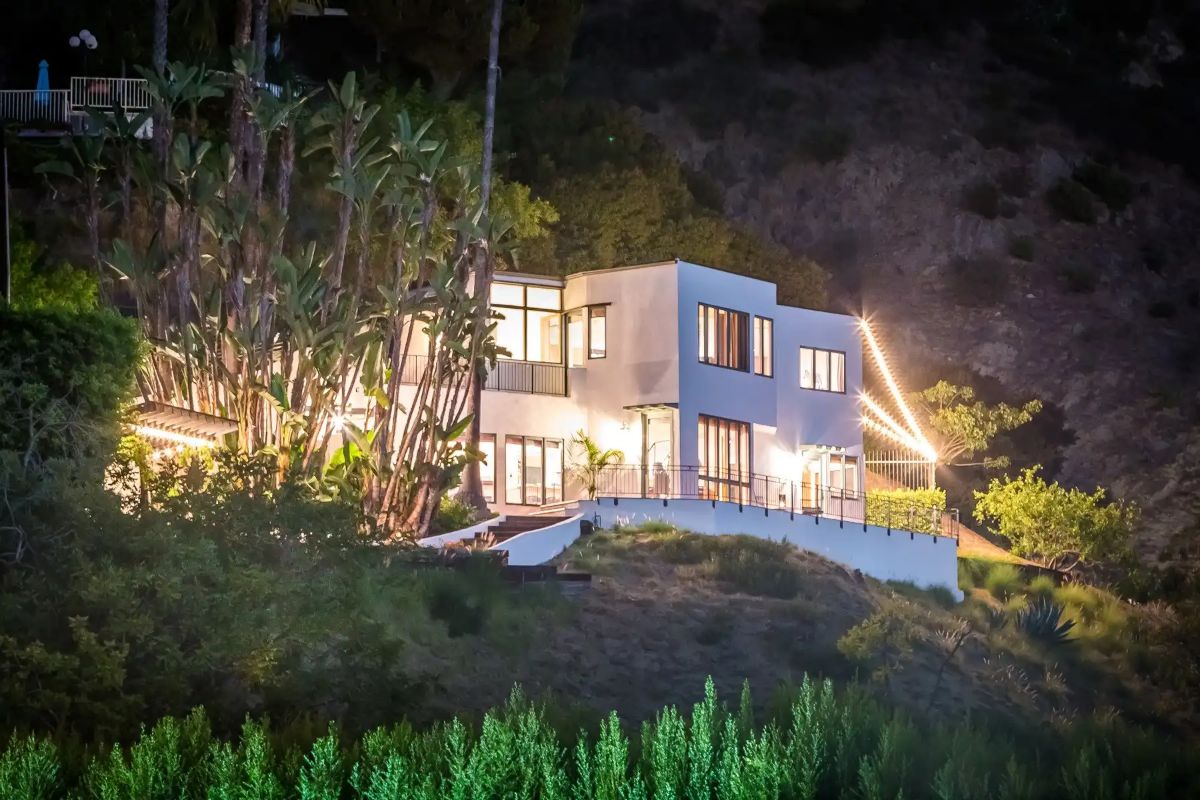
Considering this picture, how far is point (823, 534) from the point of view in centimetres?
4288

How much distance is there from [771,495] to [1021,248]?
3133 cm

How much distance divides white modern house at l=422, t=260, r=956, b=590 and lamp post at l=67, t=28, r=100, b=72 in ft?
36.0

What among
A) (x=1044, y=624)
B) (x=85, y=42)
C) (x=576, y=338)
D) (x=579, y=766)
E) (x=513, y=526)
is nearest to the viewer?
(x=579, y=766)

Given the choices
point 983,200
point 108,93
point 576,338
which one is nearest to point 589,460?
point 576,338

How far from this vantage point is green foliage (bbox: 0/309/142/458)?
2673cm

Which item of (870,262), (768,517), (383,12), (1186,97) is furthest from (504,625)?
(1186,97)

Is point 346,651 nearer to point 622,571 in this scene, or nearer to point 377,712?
point 377,712

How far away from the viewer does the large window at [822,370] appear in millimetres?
47406

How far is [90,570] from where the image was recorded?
931 inches

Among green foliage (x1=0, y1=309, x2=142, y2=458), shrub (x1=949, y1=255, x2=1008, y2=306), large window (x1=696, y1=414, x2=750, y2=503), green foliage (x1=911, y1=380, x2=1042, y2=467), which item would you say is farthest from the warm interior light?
shrub (x1=949, y1=255, x2=1008, y2=306)

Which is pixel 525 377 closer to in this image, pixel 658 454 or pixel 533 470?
pixel 533 470

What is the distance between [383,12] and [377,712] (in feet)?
108

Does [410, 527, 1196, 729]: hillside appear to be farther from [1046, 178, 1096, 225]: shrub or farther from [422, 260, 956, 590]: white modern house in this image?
[1046, 178, 1096, 225]: shrub

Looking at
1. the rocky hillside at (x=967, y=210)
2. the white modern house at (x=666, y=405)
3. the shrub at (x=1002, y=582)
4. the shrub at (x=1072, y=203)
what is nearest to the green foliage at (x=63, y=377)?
the white modern house at (x=666, y=405)
